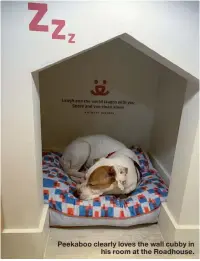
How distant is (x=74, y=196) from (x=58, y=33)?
1.28 m

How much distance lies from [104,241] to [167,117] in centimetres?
130

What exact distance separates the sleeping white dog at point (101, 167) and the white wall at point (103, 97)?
0.37 metres

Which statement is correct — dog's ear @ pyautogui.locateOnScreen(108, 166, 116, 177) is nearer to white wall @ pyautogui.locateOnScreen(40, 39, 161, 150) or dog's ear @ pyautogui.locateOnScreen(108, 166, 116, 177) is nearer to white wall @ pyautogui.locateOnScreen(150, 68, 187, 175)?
white wall @ pyautogui.locateOnScreen(150, 68, 187, 175)

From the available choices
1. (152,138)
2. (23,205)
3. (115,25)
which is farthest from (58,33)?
(152,138)

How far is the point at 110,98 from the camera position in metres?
2.64

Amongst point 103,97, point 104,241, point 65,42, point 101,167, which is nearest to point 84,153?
point 101,167

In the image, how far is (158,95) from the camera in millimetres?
2646

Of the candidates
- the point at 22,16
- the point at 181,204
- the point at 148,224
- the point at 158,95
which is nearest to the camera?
the point at 22,16

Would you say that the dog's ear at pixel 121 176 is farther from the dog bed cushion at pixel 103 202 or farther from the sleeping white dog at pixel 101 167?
the dog bed cushion at pixel 103 202

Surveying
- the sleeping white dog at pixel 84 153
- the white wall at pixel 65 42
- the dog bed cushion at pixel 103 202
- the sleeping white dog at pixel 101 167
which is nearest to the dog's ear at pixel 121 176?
the sleeping white dog at pixel 101 167

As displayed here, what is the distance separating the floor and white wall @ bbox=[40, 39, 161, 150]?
1242 mm

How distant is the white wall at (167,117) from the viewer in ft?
6.93

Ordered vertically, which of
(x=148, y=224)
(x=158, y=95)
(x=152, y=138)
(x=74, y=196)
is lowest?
(x=148, y=224)

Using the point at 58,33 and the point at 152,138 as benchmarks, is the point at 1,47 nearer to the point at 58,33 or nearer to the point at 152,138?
the point at 58,33
